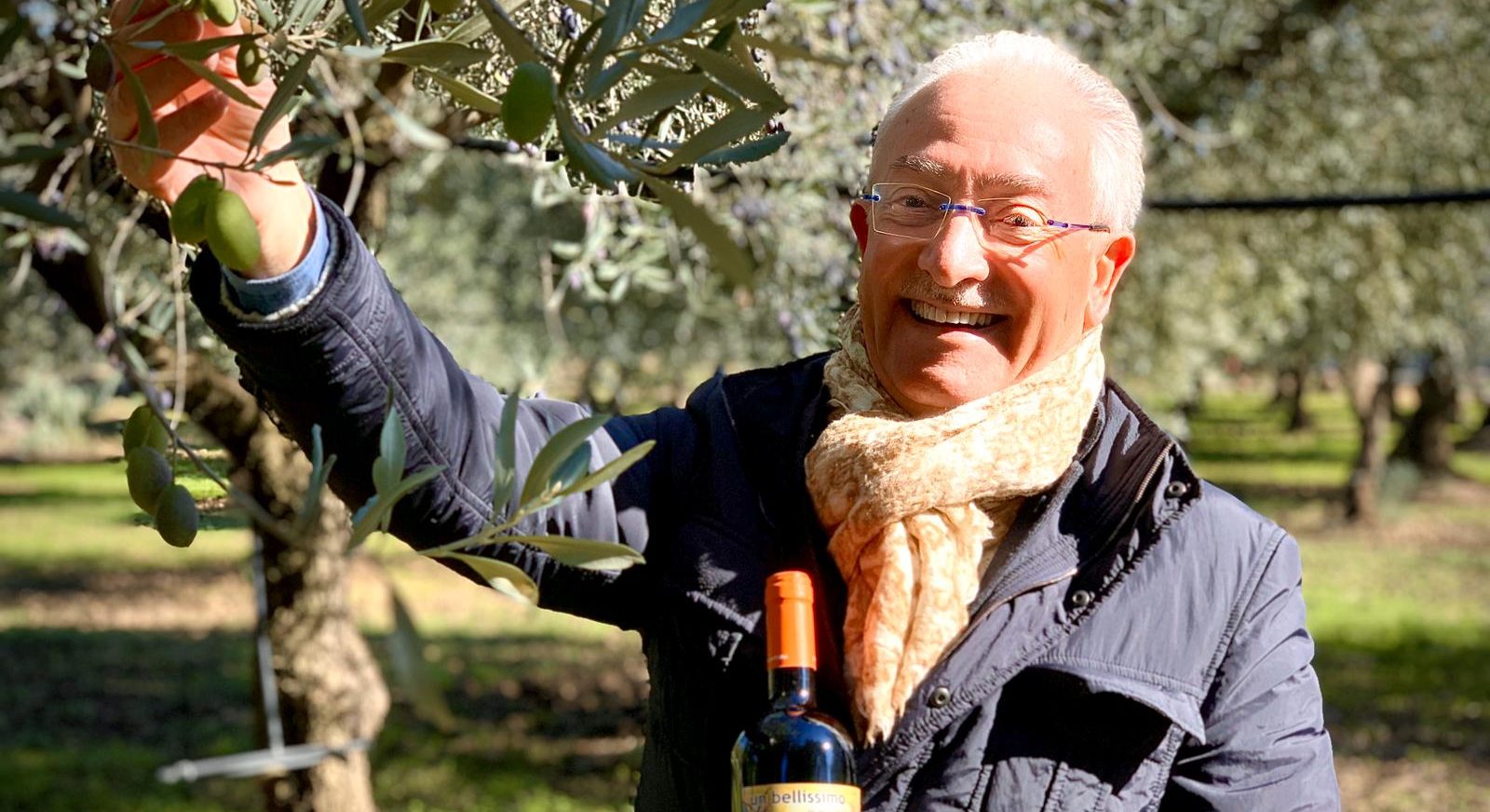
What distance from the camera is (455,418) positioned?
1.37 meters

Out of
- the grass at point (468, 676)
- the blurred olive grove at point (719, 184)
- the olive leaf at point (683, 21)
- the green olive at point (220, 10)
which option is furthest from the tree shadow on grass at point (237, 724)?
the olive leaf at point (683, 21)

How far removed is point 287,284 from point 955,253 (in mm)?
679

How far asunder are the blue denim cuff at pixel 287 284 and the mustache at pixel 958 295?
0.63m

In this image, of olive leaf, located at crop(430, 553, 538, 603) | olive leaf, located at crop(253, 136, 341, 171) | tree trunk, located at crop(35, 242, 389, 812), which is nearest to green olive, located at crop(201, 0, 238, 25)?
olive leaf, located at crop(253, 136, 341, 171)

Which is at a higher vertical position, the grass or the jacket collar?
the jacket collar

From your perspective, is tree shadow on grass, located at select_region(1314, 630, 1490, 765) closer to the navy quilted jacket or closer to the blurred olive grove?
the blurred olive grove

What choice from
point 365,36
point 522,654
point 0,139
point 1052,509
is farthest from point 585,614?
point 522,654

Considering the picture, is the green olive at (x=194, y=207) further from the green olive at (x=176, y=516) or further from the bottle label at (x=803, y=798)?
the bottle label at (x=803, y=798)

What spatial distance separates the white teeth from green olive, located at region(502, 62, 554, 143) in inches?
31.4

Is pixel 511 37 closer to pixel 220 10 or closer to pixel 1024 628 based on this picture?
pixel 220 10

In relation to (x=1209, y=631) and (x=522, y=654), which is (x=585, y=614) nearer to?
(x=1209, y=631)

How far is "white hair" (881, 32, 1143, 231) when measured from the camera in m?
1.60

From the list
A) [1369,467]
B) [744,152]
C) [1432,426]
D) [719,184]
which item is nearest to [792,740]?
[744,152]

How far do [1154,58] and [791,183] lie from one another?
275 centimetres
